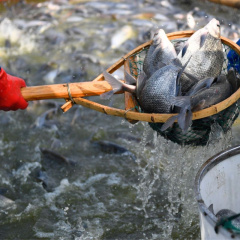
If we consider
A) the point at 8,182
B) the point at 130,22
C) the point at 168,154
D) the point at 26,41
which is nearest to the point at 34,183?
the point at 8,182

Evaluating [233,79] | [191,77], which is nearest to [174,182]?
[191,77]

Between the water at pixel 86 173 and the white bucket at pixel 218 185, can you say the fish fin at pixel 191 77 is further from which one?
the white bucket at pixel 218 185

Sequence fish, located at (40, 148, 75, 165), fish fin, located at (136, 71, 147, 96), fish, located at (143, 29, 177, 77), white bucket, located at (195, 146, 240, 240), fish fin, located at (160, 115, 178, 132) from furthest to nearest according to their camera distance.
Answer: fish, located at (40, 148, 75, 165), fish, located at (143, 29, 177, 77), fish fin, located at (136, 71, 147, 96), fish fin, located at (160, 115, 178, 132), white bucket, located at (195, 146, 240, 240)

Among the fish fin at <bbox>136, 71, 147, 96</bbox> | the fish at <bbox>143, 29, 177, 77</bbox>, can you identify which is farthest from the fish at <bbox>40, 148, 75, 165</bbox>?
the fish fin at <bbox>136, 71, 147, 96</bbox>

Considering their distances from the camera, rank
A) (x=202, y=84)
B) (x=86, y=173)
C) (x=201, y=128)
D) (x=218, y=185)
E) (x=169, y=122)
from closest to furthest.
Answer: (x=218, y=185), (x=169, y=122), (x=202, y=84), (x=201, y=128), (x=86, y=173)

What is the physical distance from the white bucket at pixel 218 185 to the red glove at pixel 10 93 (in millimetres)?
1470

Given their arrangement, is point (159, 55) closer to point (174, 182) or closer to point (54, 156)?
point (174, 182)

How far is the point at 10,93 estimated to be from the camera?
3.12 meters

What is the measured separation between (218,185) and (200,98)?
23.0 inches

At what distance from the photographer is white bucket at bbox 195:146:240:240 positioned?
2.08 m

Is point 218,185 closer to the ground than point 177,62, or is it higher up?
closer to the ground

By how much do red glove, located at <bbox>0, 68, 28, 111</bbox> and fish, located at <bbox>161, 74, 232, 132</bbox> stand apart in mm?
1105

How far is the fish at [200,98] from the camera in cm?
262

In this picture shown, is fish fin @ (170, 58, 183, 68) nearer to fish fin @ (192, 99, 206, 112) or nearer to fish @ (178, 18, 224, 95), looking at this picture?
fish @ (178, 18, 224, 95)
